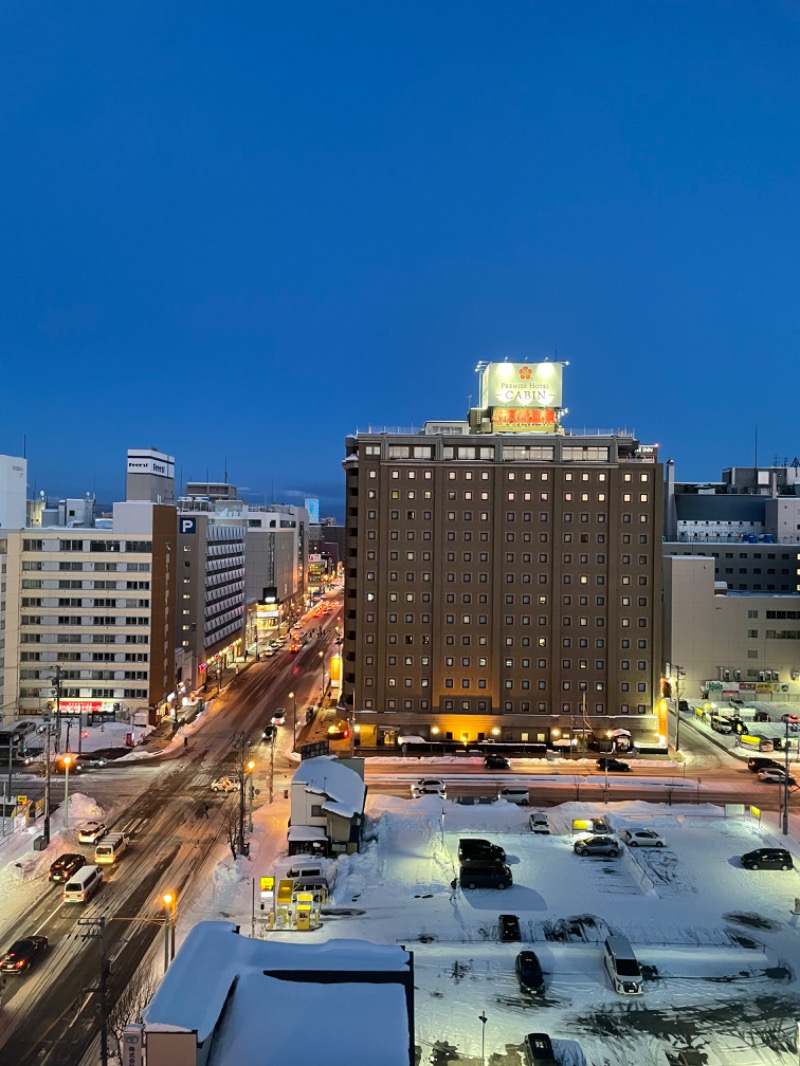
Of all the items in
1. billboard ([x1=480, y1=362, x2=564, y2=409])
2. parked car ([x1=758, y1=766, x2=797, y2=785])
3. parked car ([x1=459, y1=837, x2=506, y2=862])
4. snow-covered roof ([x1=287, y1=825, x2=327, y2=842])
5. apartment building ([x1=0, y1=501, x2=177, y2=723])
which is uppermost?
billboard ([x1=480, y1=362, x2=564, y2=409])

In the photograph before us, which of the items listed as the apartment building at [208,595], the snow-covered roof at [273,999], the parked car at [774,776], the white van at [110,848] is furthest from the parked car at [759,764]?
the apartment building at [208,595]

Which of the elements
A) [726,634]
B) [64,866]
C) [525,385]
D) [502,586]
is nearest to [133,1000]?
[64,866]

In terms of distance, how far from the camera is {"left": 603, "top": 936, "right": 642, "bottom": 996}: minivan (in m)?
25.5

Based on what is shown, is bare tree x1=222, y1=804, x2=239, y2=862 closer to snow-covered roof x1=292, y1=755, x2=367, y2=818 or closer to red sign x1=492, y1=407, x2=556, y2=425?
snow-covered roof x1=292, y1=755, x2=367, y2=818

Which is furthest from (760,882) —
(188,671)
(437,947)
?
(188,671)

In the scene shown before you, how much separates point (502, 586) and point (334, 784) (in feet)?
89.9

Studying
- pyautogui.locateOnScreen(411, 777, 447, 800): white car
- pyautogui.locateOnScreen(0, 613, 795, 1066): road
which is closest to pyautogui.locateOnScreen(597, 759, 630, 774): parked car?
pyautogui.locateOnScreen(0, 613, 795, 1066): road

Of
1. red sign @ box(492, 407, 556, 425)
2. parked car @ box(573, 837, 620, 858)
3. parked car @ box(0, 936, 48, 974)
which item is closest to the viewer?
parked car @ box(0, 936, 48, 974)

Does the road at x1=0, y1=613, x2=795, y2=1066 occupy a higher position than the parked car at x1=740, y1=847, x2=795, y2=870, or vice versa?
the parked car at x1=740, y1=847, x2=795, y2=870

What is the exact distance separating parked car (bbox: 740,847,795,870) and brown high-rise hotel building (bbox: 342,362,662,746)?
24.4 meters

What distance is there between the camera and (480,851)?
36438mm

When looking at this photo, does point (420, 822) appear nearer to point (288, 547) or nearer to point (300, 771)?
point (300, 771)

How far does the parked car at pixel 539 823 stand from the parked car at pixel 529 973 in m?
13.5

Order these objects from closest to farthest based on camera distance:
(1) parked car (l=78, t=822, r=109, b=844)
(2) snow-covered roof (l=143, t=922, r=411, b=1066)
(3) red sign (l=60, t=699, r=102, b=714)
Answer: (2) snow-covered roof (l=143, t=922, r=411, b=1066)
(1) parked car (l=78, t=822, r=109, b=844)
(3) red sign (l=60, t=699, r=102, b=714)
